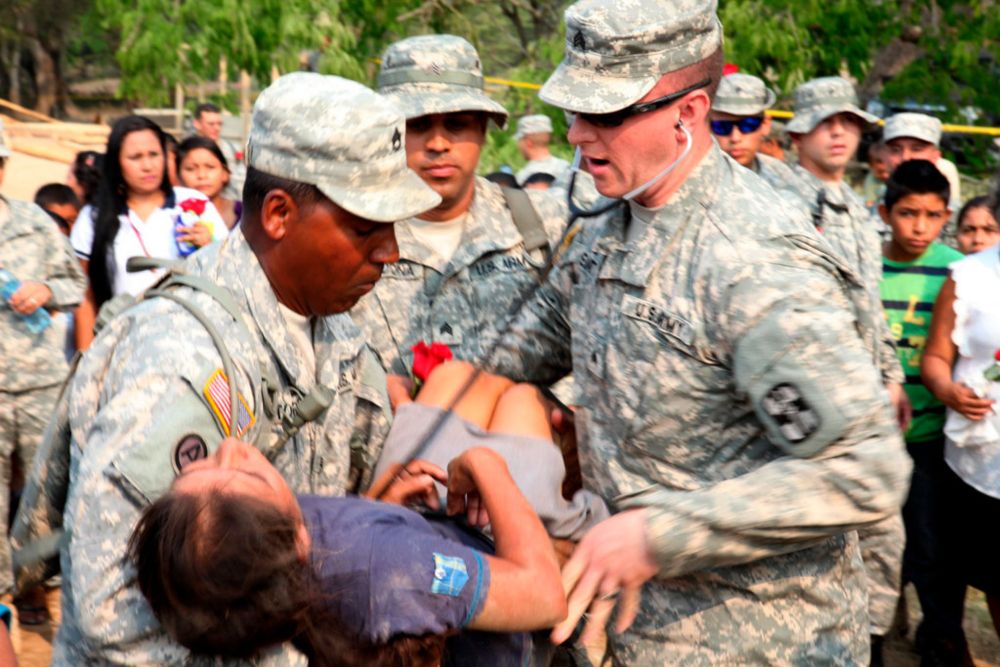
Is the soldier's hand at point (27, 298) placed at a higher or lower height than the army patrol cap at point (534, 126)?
lower

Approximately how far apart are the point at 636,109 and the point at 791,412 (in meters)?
0.73

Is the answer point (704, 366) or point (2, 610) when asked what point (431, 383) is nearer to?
point (704, 366)

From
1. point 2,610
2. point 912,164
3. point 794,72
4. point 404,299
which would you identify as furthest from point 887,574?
point 794,72

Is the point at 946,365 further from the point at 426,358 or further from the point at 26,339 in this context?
the point at 26,339

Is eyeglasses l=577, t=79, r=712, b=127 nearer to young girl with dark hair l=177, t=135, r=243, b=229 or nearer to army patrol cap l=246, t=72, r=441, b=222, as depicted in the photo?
army patrol cap l=246, t=72, r=441, b=222

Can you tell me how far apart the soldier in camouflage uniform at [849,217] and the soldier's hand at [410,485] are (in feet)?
6.41

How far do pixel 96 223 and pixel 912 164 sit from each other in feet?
12.9

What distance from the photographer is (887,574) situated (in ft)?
17.3

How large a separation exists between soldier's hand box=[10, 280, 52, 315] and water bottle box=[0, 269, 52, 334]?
22mm

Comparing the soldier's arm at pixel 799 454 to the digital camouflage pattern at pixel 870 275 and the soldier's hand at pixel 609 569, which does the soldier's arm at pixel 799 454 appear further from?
the digital camouflage pattern at pixel 870 275

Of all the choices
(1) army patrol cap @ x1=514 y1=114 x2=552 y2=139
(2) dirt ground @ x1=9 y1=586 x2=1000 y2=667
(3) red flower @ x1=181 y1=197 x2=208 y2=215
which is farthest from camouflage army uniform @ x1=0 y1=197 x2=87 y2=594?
(1) army patrol cap @ x1=514 y1=114 x2=552 y2=139

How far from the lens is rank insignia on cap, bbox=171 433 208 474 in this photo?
7.02 feet

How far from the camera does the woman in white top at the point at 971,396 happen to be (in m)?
5.17

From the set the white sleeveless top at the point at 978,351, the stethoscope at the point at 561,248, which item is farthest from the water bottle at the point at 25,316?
the white sleeveless top at the point at 978,351
